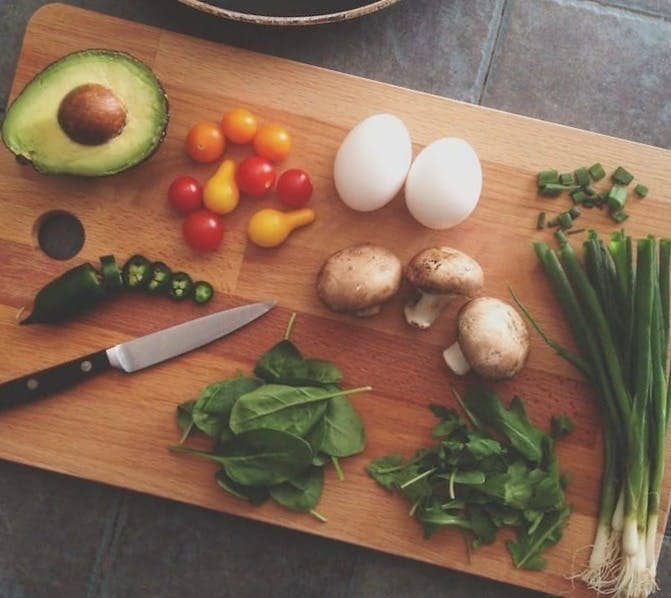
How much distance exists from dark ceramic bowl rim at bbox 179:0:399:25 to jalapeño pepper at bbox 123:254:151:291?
390 mm

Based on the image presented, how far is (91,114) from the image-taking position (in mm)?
1100

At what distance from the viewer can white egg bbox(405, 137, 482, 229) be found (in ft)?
3.81

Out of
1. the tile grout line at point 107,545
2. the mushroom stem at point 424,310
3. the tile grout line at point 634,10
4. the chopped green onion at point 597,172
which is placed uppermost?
the tile grout line at point 634,10

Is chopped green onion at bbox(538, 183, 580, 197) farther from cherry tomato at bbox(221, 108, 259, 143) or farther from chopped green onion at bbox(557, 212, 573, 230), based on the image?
cherry tomato at bbox(221, 108, 259, 143)

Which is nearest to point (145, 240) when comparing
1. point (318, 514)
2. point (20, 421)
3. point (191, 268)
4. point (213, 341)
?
point (191, 268)

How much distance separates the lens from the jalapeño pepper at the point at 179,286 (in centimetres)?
125

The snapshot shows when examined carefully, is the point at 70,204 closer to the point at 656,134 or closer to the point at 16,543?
the point at 16,543

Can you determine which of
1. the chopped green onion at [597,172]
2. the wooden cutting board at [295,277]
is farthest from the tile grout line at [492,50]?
the chopped green onion at [597,172]

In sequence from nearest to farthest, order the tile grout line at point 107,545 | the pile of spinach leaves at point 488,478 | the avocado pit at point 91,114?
the avocado pit at point 91,114
the pile of spinach leaves at point 488,478
the tile grout line at point 107,545

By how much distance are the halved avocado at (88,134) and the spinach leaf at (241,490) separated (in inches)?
19.3

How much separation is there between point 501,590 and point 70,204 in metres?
0.95

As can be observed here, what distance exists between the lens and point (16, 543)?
134 cm

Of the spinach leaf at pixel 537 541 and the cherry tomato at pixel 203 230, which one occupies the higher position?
the cherry tomato at pixel 203 230

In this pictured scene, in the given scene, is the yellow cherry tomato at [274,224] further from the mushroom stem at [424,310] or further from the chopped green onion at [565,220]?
the chopped green onion at [565,220]
